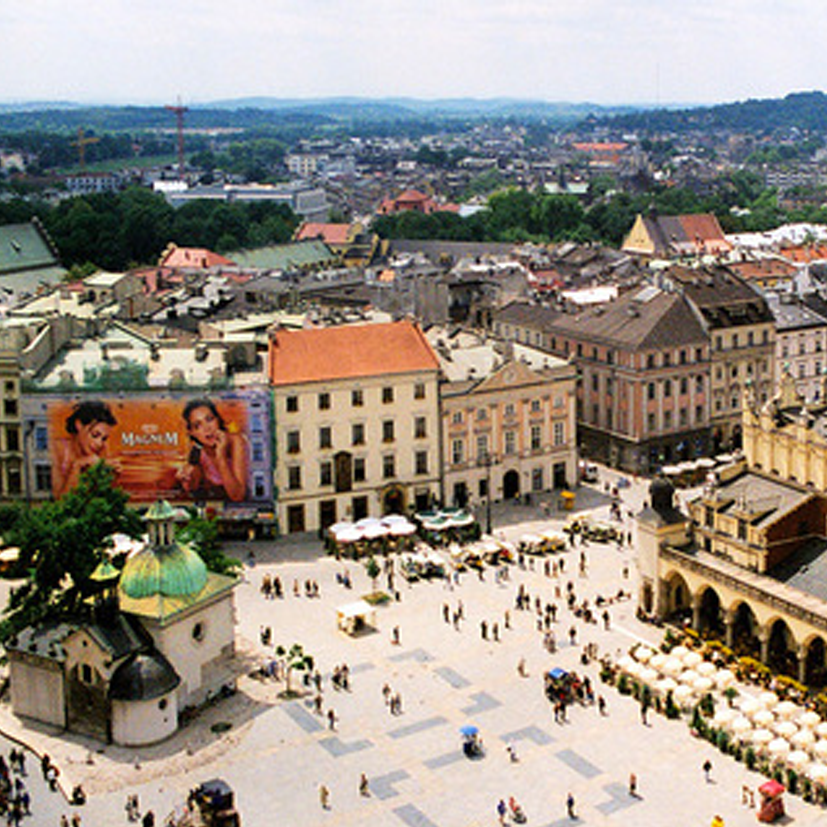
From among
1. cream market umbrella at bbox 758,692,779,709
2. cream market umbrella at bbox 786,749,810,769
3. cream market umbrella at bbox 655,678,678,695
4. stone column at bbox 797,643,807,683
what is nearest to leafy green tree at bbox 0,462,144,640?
cream market umbrella at bbox 655,678,678,695

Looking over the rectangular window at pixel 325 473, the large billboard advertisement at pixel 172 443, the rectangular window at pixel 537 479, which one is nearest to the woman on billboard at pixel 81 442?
the large billboard advertisement at pixel 172 443

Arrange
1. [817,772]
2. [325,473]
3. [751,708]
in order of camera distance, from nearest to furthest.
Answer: [817,772] < [751,708] < [325,473]

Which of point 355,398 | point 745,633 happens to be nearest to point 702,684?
point 745,633

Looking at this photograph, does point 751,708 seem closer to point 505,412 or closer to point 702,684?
point 702,684

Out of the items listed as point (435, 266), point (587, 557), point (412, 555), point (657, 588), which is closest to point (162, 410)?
point (412, 555)

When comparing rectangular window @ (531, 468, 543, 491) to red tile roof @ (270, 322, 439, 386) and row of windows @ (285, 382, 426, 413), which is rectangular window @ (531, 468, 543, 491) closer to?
row of windows @ (285, 382, 426, 413)

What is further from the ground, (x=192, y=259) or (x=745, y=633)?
(x=192, y=259)
